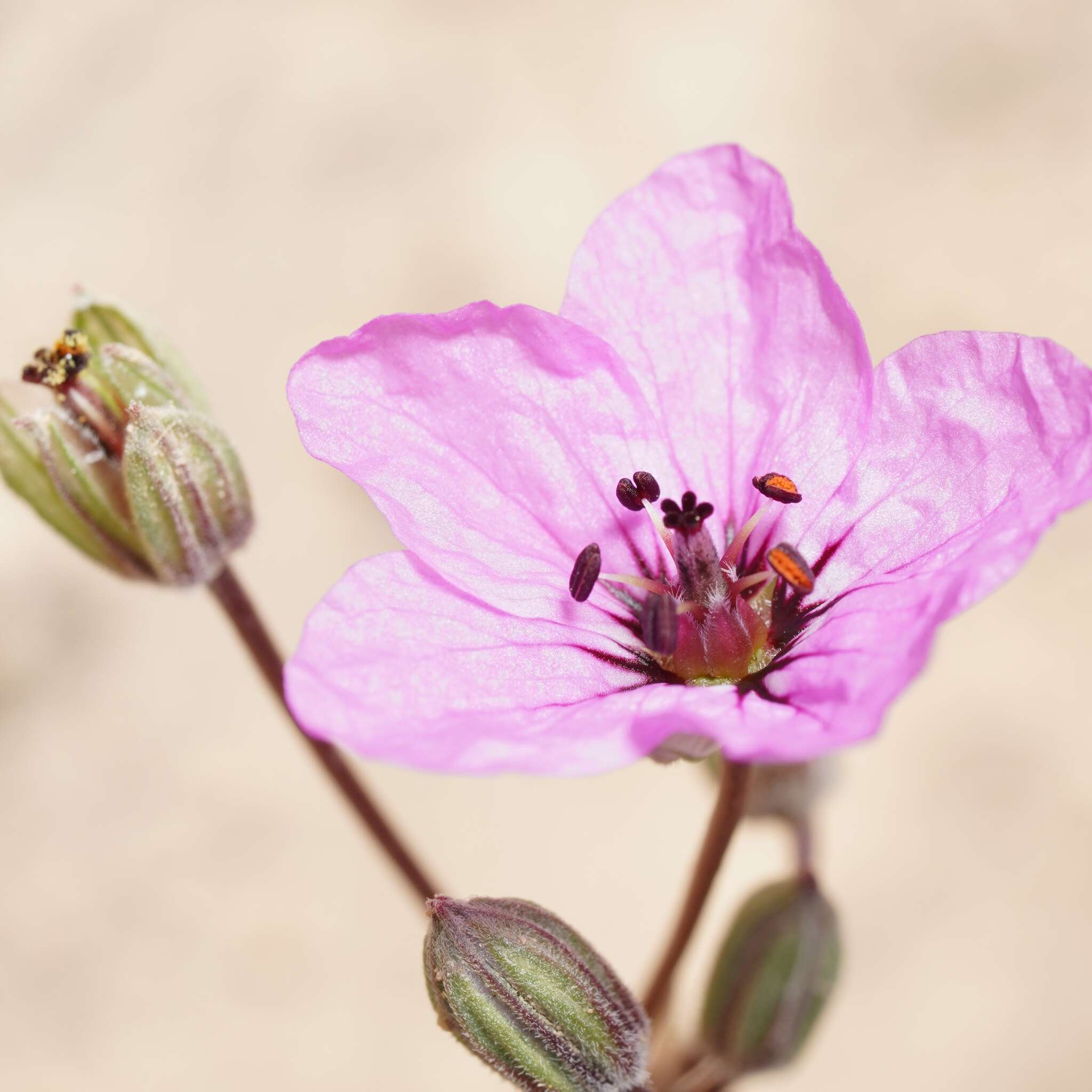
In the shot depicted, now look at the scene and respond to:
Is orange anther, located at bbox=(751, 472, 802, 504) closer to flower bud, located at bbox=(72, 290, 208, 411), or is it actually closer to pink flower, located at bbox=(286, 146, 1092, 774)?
pink flower, located at bbox=(286, 146, 1092, 774)

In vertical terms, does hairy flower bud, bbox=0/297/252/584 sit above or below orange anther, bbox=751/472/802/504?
above

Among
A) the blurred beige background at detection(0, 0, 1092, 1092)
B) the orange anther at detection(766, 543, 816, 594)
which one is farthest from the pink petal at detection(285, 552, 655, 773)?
the blurred beige background at detection(0, 0, 1092, 1092)

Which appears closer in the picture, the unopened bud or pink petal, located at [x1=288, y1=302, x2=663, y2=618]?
pink petal, located at [x1=288, y1=302, x2=663, y2=618]

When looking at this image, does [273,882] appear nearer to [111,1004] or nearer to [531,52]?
[111,1004]

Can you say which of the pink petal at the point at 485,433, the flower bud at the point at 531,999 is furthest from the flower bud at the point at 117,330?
the flower bud at the point at 531,999

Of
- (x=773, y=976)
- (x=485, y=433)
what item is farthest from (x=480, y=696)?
(x=773, y=976)

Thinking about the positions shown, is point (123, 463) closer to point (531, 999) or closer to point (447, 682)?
point (447, 682)

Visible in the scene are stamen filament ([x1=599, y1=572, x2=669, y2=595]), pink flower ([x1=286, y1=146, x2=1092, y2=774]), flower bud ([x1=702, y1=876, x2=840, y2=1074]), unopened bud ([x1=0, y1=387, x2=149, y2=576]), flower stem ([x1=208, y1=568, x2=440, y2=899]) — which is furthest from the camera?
flower bud ([x1=702, y1=876, x2=840, y2=1074])
